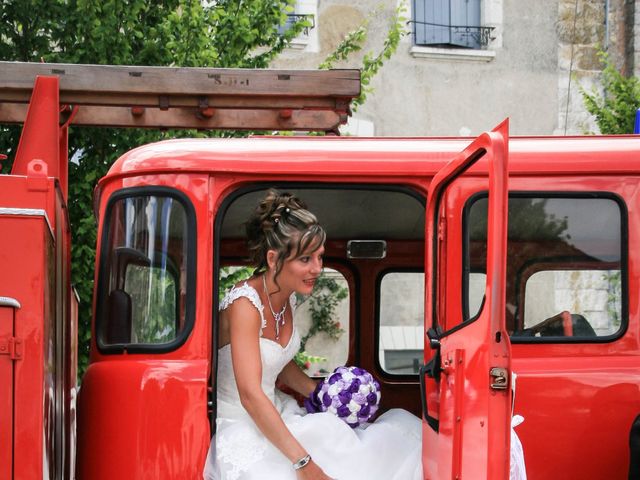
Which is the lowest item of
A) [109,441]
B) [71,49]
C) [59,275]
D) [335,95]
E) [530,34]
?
[109,441]

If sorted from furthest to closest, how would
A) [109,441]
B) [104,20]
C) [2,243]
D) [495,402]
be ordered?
[104,20]
[109,441]
[2,243]
[495,402]

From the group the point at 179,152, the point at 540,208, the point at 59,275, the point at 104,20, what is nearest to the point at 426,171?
the point at 540,208

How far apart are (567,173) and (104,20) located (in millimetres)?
5742

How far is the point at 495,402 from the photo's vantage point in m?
3.54

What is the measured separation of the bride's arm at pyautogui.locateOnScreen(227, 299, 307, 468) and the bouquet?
13.3 inches

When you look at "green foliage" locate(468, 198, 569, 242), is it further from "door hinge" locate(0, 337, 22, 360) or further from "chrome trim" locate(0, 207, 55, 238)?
"door hinge" locate(0, 337, 22, 360)

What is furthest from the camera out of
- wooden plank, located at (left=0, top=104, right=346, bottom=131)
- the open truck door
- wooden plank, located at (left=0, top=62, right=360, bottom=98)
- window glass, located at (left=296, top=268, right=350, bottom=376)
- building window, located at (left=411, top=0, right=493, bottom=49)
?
building window, located at (left=411, top=0, right=493, bottom=49)

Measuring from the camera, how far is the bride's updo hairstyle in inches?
175

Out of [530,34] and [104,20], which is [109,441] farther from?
[530,34]

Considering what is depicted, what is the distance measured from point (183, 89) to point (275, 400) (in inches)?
53.9

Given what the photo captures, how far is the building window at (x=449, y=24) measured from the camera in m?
17.5

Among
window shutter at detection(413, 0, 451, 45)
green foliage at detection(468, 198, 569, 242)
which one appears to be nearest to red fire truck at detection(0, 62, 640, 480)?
green foliage at detection(468, 198, 569, 242)

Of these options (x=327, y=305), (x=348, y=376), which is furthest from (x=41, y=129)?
(x=327, y=305)

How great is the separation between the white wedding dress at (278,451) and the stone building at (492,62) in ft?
41.9
